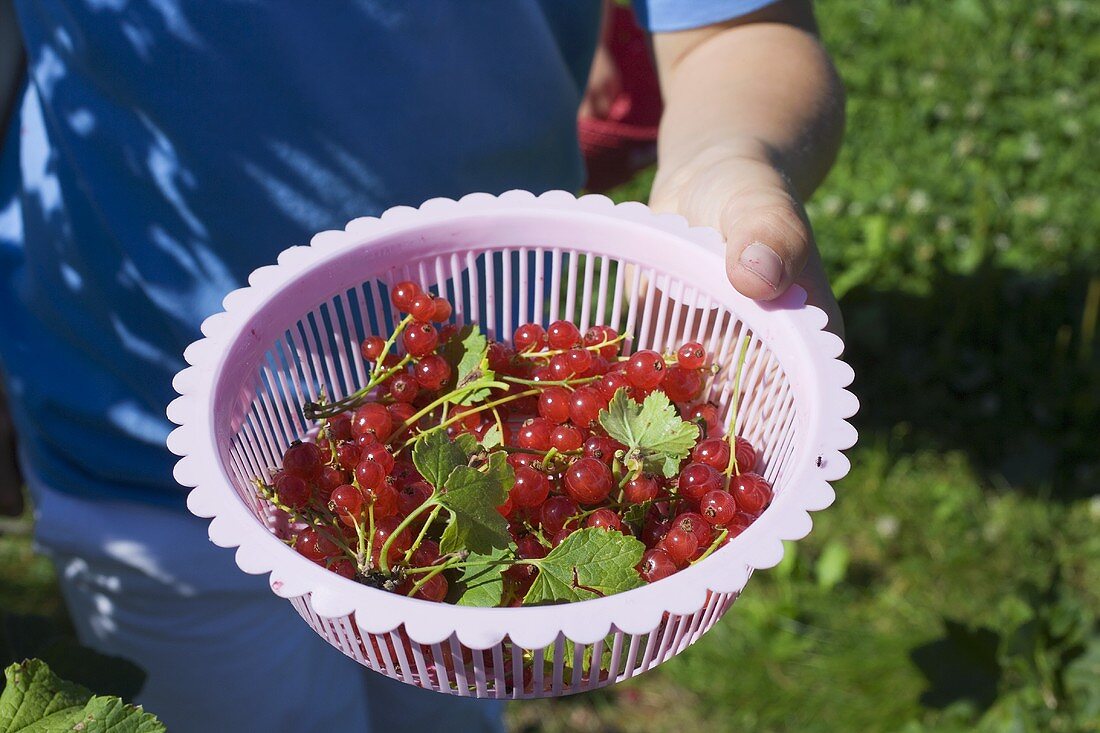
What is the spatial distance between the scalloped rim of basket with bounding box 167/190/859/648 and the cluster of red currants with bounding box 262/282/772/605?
79mm

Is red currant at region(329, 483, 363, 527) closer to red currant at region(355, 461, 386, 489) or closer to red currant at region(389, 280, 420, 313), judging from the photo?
red currant at region(355, 461, 386, 489)

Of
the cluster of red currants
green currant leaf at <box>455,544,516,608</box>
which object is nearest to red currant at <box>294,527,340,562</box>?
the cluster of red currants

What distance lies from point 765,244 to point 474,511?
327 mm

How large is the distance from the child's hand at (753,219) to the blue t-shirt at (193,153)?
0.24 m

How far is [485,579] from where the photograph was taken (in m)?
0.85

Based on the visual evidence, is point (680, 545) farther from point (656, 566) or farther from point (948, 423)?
point (948, 423)

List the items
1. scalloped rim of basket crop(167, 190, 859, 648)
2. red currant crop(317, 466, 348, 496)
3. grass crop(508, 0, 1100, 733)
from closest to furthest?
scalloped rim of basket crop(167, 190, 859, 648) < red currant crop(317, 466, 348, 496) < grass crop(508, 0, 1100, 733)

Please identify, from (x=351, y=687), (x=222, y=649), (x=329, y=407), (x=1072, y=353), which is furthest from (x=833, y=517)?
(x=329, y=407)

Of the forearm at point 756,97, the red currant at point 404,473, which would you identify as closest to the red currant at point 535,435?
the red currant at point 404,473

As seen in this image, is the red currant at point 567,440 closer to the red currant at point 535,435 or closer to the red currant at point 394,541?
the red currant at point 535,435

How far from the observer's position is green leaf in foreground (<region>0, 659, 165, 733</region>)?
0.73 metres

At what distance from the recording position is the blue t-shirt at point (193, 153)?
3.76ft

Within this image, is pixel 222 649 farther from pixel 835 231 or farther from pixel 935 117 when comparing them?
pixel 935 117

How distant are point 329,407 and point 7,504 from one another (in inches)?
27.8
